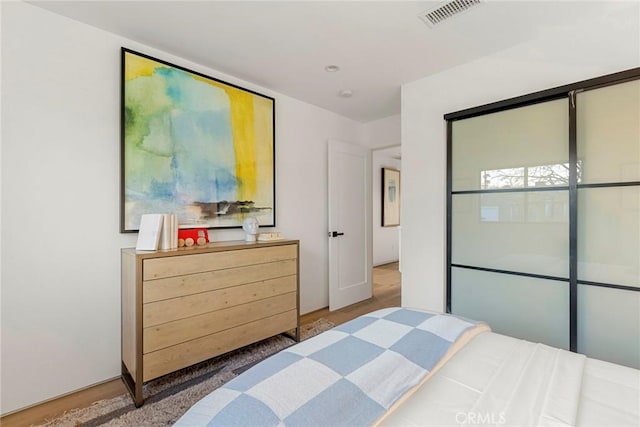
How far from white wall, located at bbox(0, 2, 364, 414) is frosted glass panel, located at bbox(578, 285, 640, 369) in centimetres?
331

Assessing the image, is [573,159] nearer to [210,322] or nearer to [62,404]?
[210,322]

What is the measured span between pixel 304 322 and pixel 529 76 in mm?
3089

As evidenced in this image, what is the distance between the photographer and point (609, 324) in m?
1.93

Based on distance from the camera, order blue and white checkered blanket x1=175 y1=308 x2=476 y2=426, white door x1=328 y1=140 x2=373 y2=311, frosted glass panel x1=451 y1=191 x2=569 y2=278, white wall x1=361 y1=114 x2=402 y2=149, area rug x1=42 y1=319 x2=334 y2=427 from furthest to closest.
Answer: white wall x1=361 y1=114 x2=402 y2=149
white door x1=328 y1=140 x2=373 y2=311
frosted glass panel x1=451 y1=191 x2=569 y2=278
area rug x1=42 y1=319 x2=334 y2=427
blue and white checkered blanket x1=175 y1=308 x2=476 y2=426

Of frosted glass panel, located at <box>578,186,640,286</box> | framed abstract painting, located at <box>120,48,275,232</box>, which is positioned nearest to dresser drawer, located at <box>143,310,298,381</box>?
framed abstract painting, located at <box>120,48,275,232</box>

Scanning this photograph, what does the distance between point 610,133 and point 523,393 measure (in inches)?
75.6

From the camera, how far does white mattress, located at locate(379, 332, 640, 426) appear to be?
0.87 metres

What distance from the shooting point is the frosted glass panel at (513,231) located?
83.8 inches

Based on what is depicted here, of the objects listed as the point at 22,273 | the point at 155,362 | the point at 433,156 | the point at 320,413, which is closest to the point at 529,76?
the point at 433,156

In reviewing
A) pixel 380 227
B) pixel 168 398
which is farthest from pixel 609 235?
pixel 380 227

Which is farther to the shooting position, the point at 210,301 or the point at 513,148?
the point at 513,148

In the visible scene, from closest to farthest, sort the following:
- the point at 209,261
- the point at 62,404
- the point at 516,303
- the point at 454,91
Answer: the point at 62,404 < the point at 209,261 < the point at 516,303 < the point at 454,91

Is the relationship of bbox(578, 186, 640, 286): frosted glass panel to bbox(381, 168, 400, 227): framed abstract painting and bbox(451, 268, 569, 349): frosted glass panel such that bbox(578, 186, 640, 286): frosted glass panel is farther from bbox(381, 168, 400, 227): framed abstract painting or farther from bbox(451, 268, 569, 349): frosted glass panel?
bbox(381, 168, 400, 227): framed abstract painting

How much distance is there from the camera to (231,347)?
2301 millimetres
